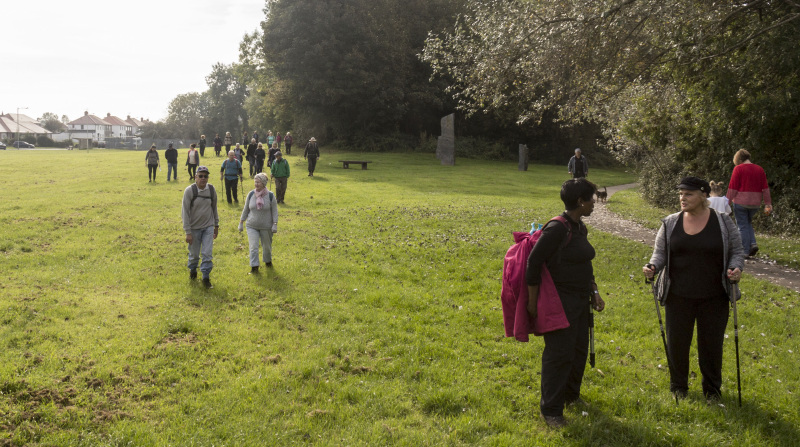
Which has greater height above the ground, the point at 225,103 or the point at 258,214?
the point at 225,103

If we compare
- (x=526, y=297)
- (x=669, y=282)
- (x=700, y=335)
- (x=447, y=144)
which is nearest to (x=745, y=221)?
(x=700, y=335)

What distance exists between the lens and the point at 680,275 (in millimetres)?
5574

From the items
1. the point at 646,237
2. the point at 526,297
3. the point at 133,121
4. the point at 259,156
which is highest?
the point at 133,121

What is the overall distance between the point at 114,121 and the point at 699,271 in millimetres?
198568

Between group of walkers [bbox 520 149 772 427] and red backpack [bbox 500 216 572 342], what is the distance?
1.4 inches

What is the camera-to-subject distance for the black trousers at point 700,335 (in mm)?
5520

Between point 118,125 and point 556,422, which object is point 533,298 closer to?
point 556,422

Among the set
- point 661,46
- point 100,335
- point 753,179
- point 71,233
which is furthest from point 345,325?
point 661,46

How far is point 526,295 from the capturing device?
16.8 feet

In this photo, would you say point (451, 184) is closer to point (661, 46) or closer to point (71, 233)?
→ point (661, 46)

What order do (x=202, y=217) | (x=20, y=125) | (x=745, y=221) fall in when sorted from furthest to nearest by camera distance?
(x=20, y=125)
(x=745, y=221)
(x=202, y=217)

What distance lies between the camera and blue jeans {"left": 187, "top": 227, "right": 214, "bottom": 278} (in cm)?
1006

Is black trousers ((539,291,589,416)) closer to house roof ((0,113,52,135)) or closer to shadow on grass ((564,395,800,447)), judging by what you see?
shadow on grass ((564,395,800,447))

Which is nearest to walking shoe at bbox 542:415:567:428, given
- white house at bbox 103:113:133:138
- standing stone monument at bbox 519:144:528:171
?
standing stone monument at bbox 519:144:528:171
